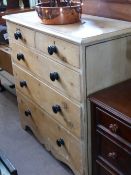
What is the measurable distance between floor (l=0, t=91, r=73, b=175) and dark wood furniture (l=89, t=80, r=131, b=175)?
442 millimetres

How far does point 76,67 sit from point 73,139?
451 millimetres

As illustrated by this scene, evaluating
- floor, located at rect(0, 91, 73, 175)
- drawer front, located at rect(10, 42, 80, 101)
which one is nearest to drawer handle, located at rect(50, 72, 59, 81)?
drawer front, located at rect(10, 42, 80, 101)

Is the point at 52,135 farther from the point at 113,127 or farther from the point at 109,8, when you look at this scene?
the point at 109,8

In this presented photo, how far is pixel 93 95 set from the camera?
1.36 meters

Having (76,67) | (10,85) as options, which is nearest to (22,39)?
(76,67)

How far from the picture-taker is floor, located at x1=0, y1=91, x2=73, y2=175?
1833mm

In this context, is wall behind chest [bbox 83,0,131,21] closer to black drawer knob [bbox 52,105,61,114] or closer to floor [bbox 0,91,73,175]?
black drawer knob [bbox 52,105,61,114]

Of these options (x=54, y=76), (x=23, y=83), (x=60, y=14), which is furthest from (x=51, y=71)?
(x=23, y=83)

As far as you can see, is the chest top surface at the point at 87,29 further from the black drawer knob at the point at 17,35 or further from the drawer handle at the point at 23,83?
the drawer handle at the point at 23,83

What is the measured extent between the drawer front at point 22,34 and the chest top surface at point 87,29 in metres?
0.04

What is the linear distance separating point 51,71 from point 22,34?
0.36 metres

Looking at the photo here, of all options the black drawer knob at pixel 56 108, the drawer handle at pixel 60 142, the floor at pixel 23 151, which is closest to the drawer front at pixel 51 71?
the black drawer knob at pixel 56 108

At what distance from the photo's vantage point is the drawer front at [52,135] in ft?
5.21

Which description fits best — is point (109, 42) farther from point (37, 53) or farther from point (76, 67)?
point (37, 53)
